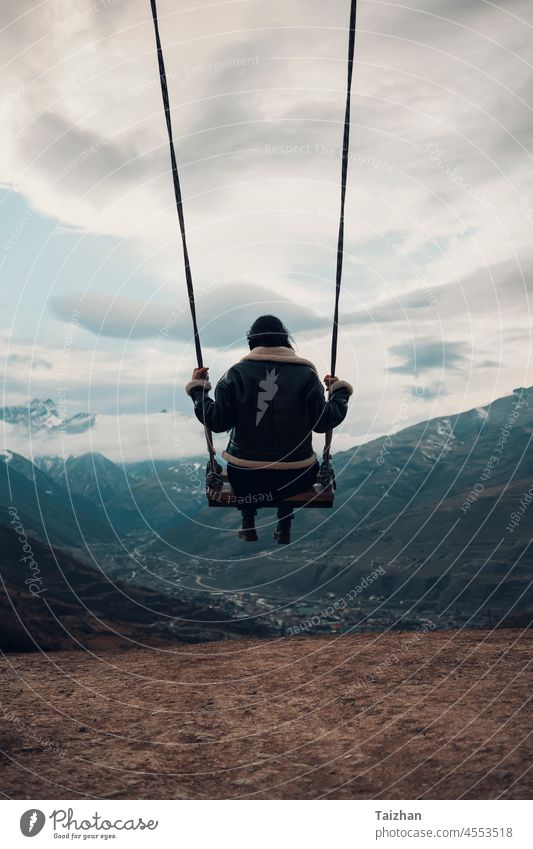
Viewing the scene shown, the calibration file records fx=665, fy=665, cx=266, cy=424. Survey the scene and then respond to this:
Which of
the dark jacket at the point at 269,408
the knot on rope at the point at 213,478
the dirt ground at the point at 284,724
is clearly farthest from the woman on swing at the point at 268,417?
the dirt ground at the point at 284,724

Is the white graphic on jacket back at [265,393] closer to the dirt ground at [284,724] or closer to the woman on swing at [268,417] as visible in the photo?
the woman on swing at [268,417]

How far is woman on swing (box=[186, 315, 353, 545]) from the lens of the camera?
9.88 meters

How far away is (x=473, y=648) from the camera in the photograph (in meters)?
14.5

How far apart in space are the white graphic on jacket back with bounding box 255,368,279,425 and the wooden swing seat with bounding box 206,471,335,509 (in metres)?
1.24

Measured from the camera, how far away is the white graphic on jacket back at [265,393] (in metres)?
9.84

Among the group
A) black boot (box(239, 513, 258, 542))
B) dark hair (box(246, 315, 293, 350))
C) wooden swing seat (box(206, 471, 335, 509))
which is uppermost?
dark hair (box(246, 315, 293, 350))

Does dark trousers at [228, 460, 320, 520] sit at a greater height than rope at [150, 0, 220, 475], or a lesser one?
lesser

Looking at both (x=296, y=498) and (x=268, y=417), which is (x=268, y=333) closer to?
(x=268, y=417)

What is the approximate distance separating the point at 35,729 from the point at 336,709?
4961 millimetres

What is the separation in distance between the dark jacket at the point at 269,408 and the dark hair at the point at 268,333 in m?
0.24

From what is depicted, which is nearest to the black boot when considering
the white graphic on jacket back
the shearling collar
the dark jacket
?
the dark jacket

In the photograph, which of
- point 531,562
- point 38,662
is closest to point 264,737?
point 38,662

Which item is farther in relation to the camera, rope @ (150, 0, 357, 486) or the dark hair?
the dark hair

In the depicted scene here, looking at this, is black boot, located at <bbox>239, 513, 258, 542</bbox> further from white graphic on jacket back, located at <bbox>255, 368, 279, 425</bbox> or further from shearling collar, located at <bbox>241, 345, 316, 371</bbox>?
shearling collar, located at <bbox>241, 345, 316, 371</bbox>
